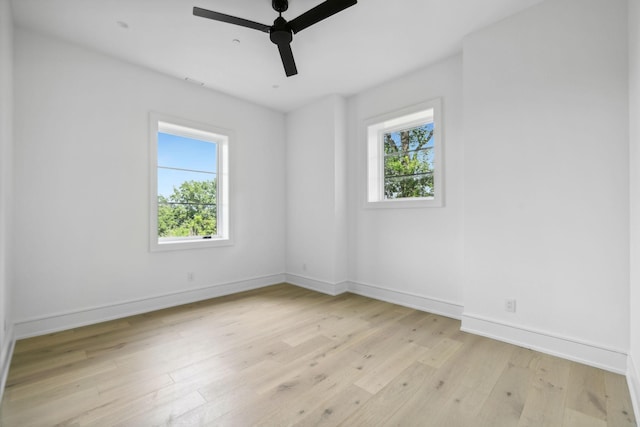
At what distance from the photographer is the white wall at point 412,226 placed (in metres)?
3.07

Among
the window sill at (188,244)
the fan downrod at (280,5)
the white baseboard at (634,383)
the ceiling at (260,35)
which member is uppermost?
the ceiling at (260,35)

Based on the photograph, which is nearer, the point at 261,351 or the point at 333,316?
the point at 261,351

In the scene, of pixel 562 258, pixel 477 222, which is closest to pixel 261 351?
pixel 477 222

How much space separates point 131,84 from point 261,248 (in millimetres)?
2571

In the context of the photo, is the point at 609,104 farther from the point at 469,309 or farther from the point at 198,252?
the point at 198,252

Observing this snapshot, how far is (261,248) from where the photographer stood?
442 centimetres

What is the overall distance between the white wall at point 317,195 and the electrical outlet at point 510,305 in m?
2.02

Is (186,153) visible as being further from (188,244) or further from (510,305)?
(510,305)

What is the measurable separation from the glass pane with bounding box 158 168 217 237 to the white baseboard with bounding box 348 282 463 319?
7.20 feet

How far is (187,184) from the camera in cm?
379

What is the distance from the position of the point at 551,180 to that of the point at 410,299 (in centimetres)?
186

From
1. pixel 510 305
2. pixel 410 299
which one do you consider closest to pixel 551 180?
pixel 510 305

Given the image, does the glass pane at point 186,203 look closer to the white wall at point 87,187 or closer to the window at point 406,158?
the white wall at point 87,187

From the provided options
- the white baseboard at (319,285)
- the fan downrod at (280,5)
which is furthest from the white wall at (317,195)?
the fan downrod at (280,5)
